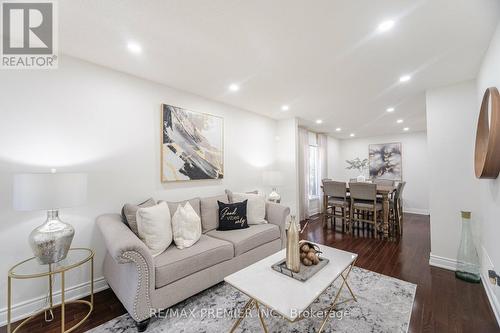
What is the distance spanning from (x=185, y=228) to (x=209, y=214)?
1.90 ft

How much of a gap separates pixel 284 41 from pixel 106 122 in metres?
2.05

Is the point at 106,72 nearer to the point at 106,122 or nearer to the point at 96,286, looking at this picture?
the point at 106,122

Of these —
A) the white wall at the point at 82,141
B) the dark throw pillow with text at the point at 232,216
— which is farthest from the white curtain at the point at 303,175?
the white wall at the point at 82,141

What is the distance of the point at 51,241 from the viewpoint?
64.8 inches

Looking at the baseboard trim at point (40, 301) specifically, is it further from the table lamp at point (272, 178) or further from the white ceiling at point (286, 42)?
the table lamp at point (272, 178)

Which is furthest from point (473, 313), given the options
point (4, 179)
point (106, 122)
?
point (4, 179)

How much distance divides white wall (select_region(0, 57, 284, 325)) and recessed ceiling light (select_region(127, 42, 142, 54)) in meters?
0.57

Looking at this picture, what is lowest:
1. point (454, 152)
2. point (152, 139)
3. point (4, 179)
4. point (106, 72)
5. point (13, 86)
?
point (4, 179)

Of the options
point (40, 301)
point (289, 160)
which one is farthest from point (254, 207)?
point (40, 301)

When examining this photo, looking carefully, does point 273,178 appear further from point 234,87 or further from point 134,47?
point 134,47

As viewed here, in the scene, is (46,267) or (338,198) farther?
(338,198)

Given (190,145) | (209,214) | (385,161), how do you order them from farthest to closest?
(385,161)
(190,145)
(209,214)

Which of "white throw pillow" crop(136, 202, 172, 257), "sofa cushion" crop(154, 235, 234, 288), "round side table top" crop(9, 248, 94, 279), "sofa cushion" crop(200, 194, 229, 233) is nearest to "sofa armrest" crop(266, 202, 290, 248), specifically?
"sofa cushion" crop(200, 194, 229, 233)

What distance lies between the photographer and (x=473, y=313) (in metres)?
1.83
